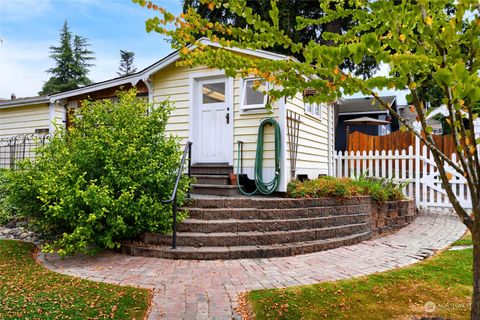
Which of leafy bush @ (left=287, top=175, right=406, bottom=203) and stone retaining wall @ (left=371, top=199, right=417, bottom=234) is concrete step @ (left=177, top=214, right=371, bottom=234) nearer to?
leafy bush @ (left=287, top=175, right=406, bottom=203)

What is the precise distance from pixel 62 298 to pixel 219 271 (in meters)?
1.75

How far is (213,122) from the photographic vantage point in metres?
7.92

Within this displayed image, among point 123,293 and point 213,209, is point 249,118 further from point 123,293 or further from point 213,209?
point 123,293

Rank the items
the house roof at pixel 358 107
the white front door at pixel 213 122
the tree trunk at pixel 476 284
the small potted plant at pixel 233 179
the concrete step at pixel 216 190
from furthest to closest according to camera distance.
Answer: the house roof at pixel 358 107
the white front door at pixel 213 122
the small potted plant at pixel 233 179
the concrete step at pixel 216 190
the tree trunk at pixel 476 284

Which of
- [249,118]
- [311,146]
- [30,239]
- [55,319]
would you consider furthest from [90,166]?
[311,146]

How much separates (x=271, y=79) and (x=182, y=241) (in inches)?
133

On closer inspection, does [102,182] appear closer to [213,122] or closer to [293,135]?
[213,122]

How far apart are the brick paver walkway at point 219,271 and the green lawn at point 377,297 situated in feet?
0.84

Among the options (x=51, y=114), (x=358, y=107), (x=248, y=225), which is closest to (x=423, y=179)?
(x=248, y=225)

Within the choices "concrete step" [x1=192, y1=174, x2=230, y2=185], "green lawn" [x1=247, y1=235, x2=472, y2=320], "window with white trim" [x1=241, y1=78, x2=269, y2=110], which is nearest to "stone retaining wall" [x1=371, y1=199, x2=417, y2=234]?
"green lawn" [x1=247, y1=235, x2=472, y2=320]

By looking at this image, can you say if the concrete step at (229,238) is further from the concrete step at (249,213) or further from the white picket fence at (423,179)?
the white picket fence at (423,179)

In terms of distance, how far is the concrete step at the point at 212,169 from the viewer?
24.7 ft

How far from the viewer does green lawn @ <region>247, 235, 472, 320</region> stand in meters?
3.01

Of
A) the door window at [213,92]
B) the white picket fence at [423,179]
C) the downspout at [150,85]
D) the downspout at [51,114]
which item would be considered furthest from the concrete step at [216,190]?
the downspout at [51,114]
